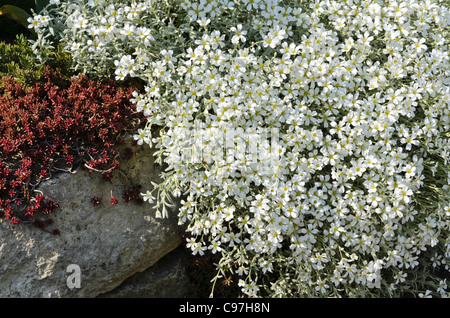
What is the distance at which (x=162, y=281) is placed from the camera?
333 centimetres

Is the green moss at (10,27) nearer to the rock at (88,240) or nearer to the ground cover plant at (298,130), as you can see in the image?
the ground cover plant at (298,130)

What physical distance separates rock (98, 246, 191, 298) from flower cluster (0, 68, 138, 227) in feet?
2.50

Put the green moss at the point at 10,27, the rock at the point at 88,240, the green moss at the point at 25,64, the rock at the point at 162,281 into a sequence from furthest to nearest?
the green moss at the point at 10,27 < the green moss at the point at 25,64 < the rock at the point at 162,281 < the rock at the point at 88,240

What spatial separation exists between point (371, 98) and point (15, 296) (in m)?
2.53

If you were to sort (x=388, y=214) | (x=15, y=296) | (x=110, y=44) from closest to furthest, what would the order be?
(x=15, y=296) < (x=388, y=214) < (x=110, y=44)

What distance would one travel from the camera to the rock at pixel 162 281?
324cm

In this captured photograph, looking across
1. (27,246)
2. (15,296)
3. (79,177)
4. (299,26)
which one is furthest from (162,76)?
(15,296)

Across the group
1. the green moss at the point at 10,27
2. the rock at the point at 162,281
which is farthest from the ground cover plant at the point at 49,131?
the green moss at the point at 10,27

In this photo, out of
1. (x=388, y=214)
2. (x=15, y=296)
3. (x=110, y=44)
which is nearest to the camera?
(x=15, y=296)

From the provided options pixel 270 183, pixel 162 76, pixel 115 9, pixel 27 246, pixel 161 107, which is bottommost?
pixel 27 246

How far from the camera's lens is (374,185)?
298 cm

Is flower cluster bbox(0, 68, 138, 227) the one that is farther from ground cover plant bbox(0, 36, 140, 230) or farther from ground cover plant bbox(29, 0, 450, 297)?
ground cover plant bbox(29, 0, 450, 297)

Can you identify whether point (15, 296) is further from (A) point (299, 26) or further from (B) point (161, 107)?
(A) point (299, 26)

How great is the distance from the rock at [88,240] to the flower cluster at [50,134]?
0.28ft
